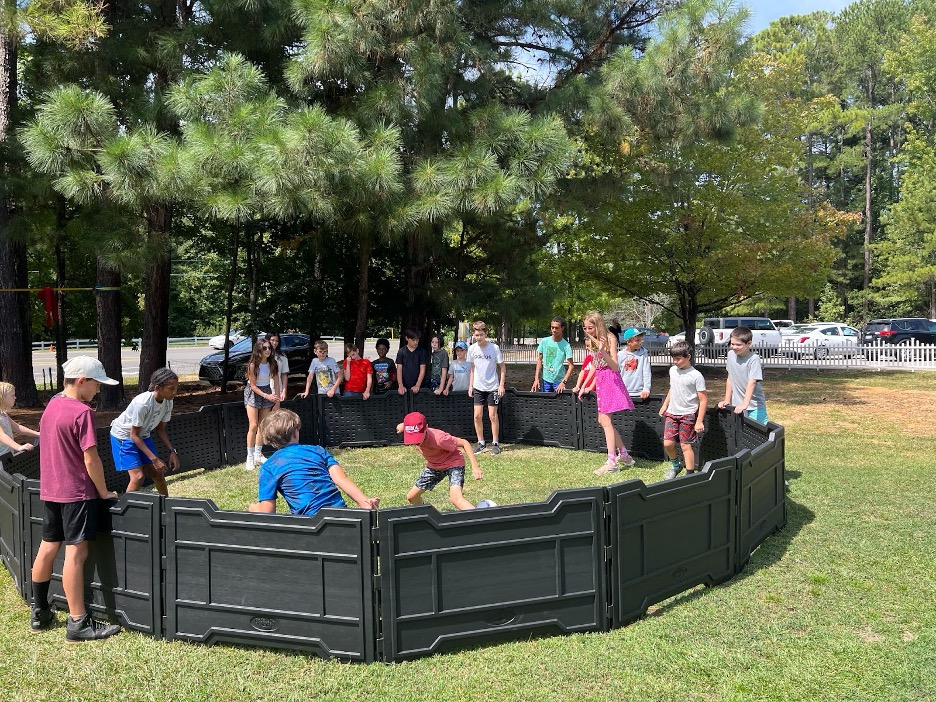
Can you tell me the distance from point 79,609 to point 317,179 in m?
6.62

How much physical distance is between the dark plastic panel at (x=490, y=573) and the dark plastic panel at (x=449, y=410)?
733 cm

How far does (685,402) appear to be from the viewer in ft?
26.0

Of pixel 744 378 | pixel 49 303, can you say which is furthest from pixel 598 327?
pixel 49 303

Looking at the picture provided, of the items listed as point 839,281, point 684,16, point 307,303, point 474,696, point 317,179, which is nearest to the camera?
point 474,696

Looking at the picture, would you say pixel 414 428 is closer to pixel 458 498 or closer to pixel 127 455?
pixel 458 498

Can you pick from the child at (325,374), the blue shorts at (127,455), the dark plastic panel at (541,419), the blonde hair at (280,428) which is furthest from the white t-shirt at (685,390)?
the child at (325,374)

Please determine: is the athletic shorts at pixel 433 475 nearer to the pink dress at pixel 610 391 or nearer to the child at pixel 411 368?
the pink dress at pixel 610 391

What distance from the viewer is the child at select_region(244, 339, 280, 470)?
9750 millimetres

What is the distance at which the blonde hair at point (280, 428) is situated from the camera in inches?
188

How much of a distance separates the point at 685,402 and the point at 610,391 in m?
1.44

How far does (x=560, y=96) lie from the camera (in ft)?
47.9

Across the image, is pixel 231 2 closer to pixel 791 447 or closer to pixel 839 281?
pixel 791 447

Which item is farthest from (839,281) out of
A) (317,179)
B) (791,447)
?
(317,179)

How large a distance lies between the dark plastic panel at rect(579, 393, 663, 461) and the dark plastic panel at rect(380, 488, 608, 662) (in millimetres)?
5739
